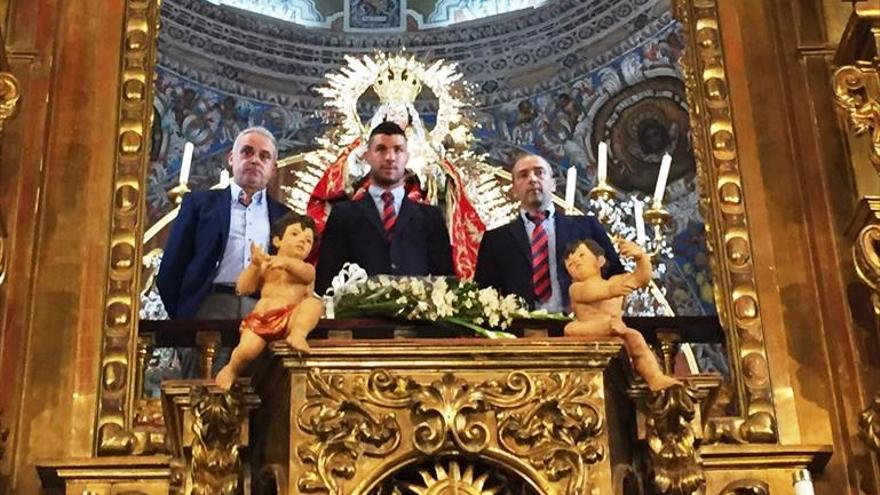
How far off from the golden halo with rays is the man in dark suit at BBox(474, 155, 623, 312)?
92 centimetres

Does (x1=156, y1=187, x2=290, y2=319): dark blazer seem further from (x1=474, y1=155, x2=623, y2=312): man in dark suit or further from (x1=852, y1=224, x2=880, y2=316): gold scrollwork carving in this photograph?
(x1=852, y1=224, x2=880, y2=316): gold scrollwork carving

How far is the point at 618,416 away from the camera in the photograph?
2898mm

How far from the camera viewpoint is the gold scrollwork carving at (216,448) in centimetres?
274

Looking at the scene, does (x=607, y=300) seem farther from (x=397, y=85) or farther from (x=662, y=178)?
(x=662, y=178)

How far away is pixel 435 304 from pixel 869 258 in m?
0.91

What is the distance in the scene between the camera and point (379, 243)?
3.74 m

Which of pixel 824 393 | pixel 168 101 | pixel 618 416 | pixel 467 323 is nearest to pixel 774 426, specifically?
pixel 824 393

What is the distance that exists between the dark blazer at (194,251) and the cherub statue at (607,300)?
105 centimetres

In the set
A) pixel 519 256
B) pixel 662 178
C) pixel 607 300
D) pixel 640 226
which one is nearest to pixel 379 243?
pixel 519 256

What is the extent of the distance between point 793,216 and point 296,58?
12.5ft

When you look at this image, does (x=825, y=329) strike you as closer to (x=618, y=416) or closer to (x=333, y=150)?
(x=618, y=416)

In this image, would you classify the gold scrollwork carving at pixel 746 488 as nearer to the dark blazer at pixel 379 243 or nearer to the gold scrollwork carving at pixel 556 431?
the gold scrollwork carving at pixel 556 431

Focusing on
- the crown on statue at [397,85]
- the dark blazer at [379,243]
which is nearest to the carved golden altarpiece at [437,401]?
the dark blazer at [379,243]

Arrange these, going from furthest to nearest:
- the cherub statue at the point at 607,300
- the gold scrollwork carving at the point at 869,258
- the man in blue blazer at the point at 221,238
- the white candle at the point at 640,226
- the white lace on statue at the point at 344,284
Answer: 1. the white candle at the point at 640,226
2. the man in blue blazer at the point at 221,238
3. the white lace on statue at the point at 344,284
4. the gold scrollwork carving at the point at 869,258
5. the cherub statue at the point at 607,300
